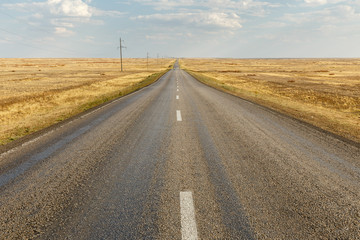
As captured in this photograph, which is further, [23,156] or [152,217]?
[23,156]

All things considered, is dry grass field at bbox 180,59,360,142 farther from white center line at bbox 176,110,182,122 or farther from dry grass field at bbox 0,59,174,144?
dry grass field at bbox 0,59,174,144

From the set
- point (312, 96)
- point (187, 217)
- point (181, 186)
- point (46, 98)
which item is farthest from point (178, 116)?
point (312, 96)

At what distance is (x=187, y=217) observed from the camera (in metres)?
3.07

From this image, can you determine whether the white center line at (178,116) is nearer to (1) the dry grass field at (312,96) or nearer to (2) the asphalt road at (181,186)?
(2) the asphalt road at (181,186)

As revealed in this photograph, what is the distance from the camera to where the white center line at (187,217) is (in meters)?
2.75

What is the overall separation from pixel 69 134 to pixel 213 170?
4881mm

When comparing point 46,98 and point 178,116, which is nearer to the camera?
point 178,116

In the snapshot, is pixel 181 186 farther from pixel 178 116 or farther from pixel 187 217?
pixel 178 116

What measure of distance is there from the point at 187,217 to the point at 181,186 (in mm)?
868

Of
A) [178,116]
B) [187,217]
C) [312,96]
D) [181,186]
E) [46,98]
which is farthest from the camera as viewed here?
[312,96]

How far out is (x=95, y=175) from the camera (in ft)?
14.2

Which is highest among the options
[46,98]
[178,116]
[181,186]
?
[178,116]

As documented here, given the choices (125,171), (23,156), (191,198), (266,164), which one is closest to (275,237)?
(191,198)

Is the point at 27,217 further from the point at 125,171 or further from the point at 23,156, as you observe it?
the point at 23,156
